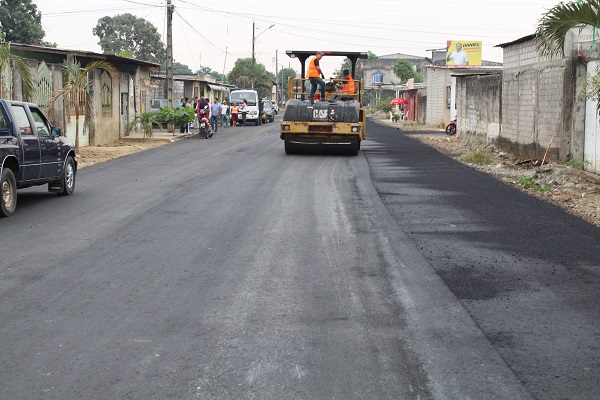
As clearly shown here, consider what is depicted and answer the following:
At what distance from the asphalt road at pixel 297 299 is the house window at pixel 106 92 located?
18184mm

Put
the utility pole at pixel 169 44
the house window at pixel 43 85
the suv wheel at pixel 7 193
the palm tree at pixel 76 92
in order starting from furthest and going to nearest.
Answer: the utility pole at pixel 169 44 < the house window at pixel 43 85 < the palm tree at pixel 76 92 < the suv wheel at pixel 7 193

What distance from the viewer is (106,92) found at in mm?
31844

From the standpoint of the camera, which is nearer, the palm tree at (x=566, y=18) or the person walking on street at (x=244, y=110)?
the palm tree at (x=566, y=18)

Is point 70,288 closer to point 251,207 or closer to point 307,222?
point 307,222

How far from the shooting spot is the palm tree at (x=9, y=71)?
18922mm

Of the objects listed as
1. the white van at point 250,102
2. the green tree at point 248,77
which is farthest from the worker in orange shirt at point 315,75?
the green tree at point 248,77

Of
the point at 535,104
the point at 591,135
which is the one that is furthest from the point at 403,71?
the point at 591,135

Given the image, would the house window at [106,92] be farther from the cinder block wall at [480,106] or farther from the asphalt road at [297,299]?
the asphalt road at [297,299]

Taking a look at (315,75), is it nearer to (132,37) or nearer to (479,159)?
(479,159)

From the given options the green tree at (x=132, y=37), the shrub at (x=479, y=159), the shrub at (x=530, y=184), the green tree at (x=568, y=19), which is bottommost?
the shrub at (x=530, y=184)

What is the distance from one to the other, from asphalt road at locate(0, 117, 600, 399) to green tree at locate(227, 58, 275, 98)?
77630 mm

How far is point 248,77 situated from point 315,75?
231ft

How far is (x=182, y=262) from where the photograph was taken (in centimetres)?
835

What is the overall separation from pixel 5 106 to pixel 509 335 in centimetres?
944
